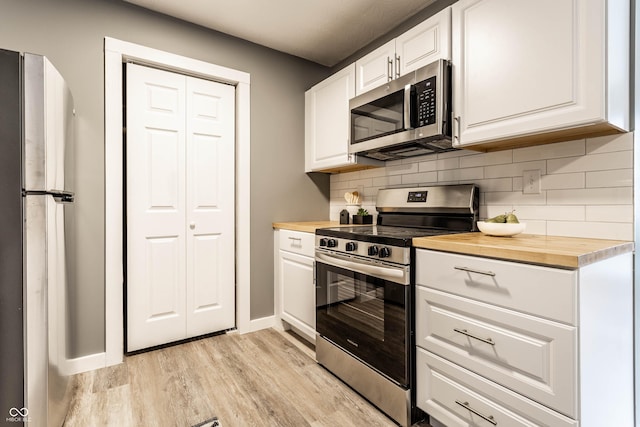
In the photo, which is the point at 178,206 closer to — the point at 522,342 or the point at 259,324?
the point at 259,324

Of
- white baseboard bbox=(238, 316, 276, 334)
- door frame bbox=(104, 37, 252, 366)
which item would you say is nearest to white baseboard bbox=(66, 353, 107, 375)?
door frame bbox=(104, 37, 252, 366)

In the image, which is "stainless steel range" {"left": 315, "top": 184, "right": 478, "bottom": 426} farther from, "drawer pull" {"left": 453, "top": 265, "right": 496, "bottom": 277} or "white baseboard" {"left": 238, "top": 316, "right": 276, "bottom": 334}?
"white baseboard" {"left": 238, "top": 316, "right": 276, "bottom": 334}

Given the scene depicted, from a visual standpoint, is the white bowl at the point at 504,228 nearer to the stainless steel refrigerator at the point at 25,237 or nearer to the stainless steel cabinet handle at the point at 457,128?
the stainless steel cabinet handle at the point at 457,128

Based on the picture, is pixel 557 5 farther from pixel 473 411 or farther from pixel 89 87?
pixel 89 87

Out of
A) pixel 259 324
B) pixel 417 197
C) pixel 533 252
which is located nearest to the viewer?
pixel 533 252

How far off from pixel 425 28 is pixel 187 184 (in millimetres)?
1961

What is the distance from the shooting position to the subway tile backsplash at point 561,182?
1.43 m

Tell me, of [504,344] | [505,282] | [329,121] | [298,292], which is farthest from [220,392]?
[329,121]

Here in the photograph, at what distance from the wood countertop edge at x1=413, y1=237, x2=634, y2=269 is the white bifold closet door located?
1.80m

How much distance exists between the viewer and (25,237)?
1247 millimetres

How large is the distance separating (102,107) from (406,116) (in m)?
1.97

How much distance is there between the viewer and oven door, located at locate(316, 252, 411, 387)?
1.58 m

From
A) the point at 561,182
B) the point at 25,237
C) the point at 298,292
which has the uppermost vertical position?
the point at 561,182

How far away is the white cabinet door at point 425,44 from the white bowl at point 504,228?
37.2 inches
